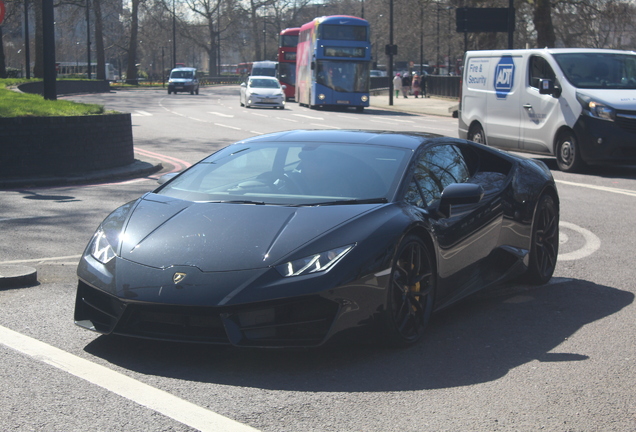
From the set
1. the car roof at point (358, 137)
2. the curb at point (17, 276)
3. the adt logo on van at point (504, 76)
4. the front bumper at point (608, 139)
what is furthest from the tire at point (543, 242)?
the adt logo on van at point (504, 76)

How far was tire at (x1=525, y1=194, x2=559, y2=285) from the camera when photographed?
21.2 ft

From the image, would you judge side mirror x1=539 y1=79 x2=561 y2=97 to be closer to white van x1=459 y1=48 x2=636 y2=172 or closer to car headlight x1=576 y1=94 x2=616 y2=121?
white van x1=459 y1=48 x2=636 y2=172

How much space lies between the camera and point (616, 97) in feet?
46.5

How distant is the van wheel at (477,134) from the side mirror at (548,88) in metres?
2.33

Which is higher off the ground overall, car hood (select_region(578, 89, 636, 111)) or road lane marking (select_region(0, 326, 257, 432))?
car hood (select_region(578, 89, 636, 111))

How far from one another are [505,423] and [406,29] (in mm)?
61923

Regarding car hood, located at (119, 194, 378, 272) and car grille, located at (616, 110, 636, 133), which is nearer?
car hood, located at (119, 194, 378, 272)

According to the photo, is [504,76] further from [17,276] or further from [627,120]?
[17,276]

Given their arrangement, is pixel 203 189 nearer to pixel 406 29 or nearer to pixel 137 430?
pixel 137 430

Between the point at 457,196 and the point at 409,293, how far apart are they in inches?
29.2

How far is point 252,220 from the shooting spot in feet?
15.5

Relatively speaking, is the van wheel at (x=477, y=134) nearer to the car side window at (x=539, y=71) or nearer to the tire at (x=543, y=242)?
the car side window at (x=539, y=71)

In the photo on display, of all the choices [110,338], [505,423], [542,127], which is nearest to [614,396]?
[505,423]

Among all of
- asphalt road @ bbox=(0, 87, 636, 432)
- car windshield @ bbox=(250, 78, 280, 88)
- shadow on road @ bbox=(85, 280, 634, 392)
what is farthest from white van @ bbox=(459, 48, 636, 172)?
car windshield @ bbox=(250, 78, 280, 88)
